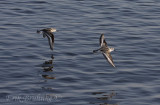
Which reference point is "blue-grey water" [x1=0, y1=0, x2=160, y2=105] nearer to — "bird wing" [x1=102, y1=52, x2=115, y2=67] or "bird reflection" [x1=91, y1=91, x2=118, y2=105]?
"bird reflection" [x1=91, y1=91, x2=118, y2=105]

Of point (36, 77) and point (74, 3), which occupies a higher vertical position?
point (74, 3)

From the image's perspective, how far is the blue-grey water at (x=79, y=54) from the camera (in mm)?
17406

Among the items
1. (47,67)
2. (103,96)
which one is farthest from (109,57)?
(103,96)

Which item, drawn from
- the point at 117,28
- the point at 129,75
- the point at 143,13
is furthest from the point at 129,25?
the point at 129,75

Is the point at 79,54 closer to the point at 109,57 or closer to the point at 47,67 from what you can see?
the point at 47,67

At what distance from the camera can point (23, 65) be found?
20094 millimetres

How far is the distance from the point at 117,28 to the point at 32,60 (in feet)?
21.2

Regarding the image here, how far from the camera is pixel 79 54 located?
2180 cm

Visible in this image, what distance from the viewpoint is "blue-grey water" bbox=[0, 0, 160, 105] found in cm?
1741

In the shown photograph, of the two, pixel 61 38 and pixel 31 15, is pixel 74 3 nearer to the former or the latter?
pixel 31 15

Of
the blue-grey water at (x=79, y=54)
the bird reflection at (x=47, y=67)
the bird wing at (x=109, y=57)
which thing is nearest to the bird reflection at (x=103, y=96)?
the blue-grey water at (x=79, y=54)

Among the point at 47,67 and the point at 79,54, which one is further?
the point at 79,54

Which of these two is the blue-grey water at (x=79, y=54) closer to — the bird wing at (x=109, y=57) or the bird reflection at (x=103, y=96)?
the bird reflection at (x=103, y=96)

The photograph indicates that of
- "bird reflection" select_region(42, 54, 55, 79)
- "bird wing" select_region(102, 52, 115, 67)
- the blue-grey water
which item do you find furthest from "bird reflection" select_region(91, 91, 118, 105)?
"bird reflection" select_region(42, 54, 55, 79)
